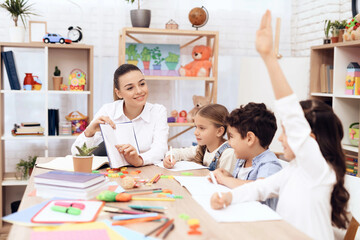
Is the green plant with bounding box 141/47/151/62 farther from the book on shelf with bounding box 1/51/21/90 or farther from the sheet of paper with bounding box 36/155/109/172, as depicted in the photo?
the sheet of paper with bounding box 36/155/109/172

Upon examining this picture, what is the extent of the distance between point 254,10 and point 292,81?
3.13ft

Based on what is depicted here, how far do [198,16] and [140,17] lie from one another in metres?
0.52

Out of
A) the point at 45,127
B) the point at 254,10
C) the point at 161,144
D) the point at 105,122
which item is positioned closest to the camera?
the point at 105,122

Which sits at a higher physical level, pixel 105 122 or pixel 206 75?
pixel 206 75

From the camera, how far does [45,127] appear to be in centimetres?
349

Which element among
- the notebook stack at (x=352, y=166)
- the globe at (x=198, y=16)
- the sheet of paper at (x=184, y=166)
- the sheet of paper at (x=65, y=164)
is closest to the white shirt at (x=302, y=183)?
the sheet of paper at (x=184, y=166)

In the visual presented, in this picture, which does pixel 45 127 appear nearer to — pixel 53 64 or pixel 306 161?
pixel 53 64

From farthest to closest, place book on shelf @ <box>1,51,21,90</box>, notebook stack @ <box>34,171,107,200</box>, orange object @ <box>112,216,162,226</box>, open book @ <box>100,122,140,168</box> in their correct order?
book on shelf @ <box>1,51,21,90</box> < open book @ <box>100,122,140,168</box> < notebook stack @ <box>34,171,107,200</box> < orange object @ <box>112,216,162,226</box>

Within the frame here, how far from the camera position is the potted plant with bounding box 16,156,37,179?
11.6 ft

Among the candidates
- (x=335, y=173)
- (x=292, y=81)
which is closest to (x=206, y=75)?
(x=292, y=81)

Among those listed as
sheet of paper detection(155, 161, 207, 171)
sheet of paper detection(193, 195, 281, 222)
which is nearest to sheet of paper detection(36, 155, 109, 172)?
sheet of paper detection(155, 161, 207, 171)

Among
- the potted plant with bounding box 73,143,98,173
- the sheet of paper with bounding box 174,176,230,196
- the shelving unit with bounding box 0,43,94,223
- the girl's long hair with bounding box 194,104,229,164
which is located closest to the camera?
the sheet of paper with bounding box 174,176,230,196

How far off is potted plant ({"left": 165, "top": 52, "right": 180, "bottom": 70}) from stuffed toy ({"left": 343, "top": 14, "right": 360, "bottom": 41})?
1.42 m

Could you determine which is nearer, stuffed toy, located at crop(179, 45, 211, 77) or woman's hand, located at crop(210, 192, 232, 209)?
woman's hand, located at crop(210, 192, 232, 209)
